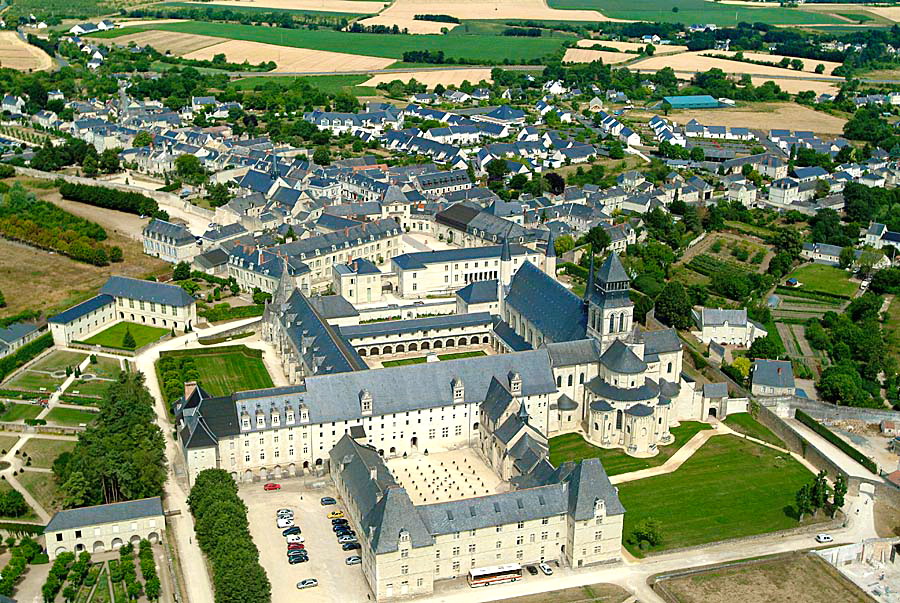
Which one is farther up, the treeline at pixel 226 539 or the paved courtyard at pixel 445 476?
the treeline at pixel 226 539

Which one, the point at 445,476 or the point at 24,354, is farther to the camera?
the point at 24,354

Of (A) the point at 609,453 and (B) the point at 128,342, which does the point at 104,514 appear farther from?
(A) the point at 609,453

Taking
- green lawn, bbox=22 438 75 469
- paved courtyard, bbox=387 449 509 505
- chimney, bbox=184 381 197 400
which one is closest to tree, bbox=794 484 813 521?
paved courtyard, bbox=387 449 509 505

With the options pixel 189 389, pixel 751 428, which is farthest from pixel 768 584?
pixel 189 389

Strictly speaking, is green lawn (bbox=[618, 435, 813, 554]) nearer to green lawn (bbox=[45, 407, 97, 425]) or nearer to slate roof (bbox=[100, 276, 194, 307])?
green lawn (bbox=[45, 407, 97, 425])

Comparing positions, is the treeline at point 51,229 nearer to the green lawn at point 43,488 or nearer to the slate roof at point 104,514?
the green lawn at point 43,488

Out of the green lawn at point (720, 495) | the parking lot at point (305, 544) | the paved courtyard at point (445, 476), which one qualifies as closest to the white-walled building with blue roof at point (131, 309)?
the parking lot at point (305, 544)
